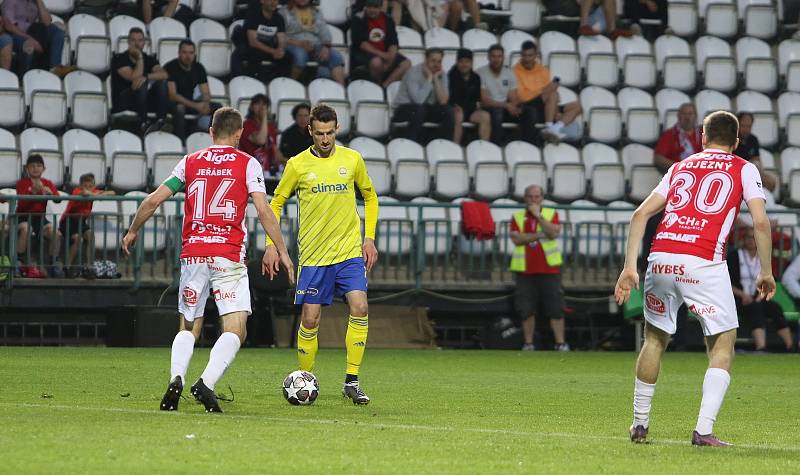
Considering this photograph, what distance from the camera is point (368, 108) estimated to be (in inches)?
845

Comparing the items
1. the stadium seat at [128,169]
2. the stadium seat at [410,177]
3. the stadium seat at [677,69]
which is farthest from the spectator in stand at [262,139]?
the stadium seat at [677,69]

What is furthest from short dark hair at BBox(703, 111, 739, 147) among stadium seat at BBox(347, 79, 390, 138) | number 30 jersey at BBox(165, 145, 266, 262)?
stadium seat at BBox(347, 79, 390, 138)

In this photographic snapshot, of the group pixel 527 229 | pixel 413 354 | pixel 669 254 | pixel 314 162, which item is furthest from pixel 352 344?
pixel 527 229

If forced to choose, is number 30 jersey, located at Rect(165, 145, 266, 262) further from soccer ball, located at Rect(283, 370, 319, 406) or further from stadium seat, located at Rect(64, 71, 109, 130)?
stadium seat, located at Rect(64, 71, 109, 130)

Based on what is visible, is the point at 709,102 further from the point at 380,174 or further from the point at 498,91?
the point at 380,174

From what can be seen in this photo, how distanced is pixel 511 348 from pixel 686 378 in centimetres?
551

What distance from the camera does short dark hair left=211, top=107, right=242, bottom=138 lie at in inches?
375

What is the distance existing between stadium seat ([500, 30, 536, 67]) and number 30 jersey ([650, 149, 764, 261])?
607 inches

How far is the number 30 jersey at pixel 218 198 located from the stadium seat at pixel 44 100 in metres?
11.0

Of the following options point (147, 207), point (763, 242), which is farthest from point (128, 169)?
point (763, 242)

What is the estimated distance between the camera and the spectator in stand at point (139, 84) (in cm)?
1984

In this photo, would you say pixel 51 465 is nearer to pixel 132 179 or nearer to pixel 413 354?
pixel 413 354

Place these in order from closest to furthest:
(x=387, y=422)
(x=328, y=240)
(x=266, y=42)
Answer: (x=387, y=422) → (x=328, y=240) → (x=266, y=42)

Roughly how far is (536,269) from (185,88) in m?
5.41
